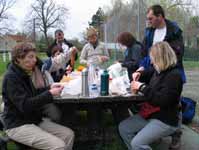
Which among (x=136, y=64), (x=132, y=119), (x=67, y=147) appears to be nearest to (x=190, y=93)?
(x=136, y=64)

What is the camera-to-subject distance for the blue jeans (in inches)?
146

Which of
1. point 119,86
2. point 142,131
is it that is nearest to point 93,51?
point 119,86

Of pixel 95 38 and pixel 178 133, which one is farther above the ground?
pixel 95 38

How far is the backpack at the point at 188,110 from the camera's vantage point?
6203 mm

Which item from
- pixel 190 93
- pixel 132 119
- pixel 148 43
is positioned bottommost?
pixel 190 93

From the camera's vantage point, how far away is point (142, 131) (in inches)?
150

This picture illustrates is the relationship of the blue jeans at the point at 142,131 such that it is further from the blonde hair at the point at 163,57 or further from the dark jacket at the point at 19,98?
the dark jacket at the point at 19,98

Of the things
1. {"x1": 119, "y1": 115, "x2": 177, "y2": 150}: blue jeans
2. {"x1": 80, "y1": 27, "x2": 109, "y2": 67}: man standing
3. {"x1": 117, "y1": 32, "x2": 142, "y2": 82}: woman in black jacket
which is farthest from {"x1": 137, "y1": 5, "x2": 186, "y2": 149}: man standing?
{"x1": 80, "y1": 27, "x2": 109, "y2": 67}: man standing

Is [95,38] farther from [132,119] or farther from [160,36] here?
[132,119]

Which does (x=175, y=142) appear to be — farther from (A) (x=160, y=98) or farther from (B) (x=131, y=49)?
(B) (x=131, y=49)

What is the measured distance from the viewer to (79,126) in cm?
497

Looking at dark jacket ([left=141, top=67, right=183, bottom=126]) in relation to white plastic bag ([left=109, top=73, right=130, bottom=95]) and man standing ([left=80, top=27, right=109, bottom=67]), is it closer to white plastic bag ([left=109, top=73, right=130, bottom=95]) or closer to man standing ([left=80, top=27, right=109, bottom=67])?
white plastic bag ([left=109, top=73, right=130, bottom=95])

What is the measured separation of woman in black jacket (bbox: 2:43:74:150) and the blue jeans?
627 mm

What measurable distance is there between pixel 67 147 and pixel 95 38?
355 centimetres
